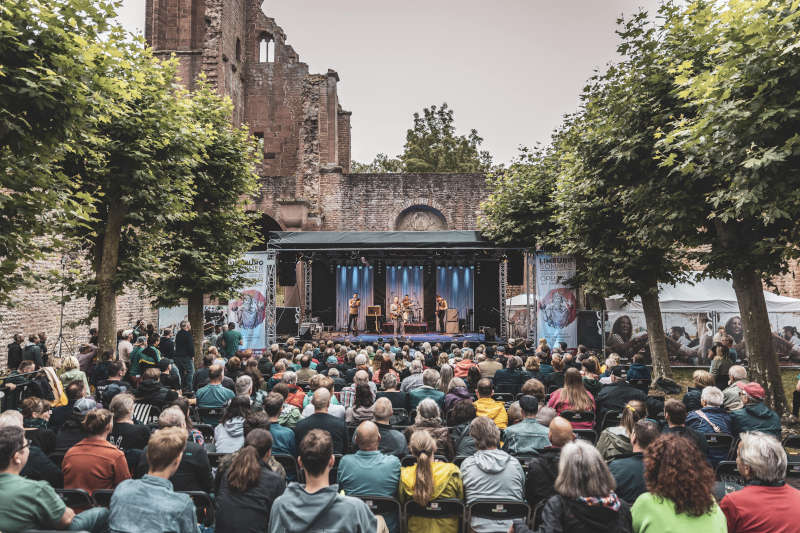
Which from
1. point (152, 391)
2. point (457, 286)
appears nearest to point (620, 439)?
point (152, 391)

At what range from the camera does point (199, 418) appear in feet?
19.5

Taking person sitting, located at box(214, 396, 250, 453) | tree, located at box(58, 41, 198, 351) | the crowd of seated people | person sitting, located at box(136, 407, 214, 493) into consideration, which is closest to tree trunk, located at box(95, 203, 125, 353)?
tree, located at box(58, 41, 198, 351)

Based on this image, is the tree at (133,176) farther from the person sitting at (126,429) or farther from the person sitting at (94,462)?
the person sitting at (94,462)

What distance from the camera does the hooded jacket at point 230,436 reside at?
14.5 feet

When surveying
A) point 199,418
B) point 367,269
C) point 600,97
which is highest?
point 600,97

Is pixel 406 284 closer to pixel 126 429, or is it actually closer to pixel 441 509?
pixel 126 429

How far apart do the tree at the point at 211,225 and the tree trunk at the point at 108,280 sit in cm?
185

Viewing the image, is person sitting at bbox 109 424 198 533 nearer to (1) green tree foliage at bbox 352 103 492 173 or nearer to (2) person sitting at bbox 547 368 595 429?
(2) person sitting at bbox 547 368 595 429

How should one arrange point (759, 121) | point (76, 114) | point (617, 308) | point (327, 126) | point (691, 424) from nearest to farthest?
point (691, 424), point (76, 114), point (759, 121), point (617, 308), point (327, 126)

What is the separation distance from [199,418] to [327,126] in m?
20.1

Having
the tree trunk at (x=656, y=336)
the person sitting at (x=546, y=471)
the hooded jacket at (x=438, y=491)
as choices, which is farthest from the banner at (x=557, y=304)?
the hooded jacket at (x=438, y=491)

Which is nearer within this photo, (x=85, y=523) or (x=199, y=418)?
(x=85, y=523)

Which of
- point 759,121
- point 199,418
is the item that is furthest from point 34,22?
point 759,121

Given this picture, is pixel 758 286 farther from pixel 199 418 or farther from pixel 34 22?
pixel 34 22
